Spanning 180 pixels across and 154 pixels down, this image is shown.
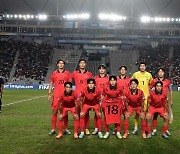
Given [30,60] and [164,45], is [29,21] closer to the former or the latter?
[30,60]

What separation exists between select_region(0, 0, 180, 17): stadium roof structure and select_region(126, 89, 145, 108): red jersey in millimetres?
38586

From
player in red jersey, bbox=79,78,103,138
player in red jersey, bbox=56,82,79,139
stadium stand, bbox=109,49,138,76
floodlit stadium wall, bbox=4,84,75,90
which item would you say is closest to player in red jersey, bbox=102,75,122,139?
player in red jersey, bbox=79,78,103,138

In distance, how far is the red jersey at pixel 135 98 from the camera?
345 inches

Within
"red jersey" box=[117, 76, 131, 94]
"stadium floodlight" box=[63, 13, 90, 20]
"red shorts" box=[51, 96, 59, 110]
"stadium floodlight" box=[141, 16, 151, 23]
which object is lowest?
"red shorts" box=[51, 96, 59, 110]

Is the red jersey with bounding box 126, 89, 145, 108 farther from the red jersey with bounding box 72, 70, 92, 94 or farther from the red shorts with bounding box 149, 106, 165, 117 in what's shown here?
the red jersey with bounding box 72, 70, 92, 94

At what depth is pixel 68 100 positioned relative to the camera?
8.73 meters

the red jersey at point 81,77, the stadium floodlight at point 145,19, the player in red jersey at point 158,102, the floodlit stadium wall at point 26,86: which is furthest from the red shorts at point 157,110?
the stadium floodlight at point 145,19

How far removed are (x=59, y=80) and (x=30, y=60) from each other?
129 ft

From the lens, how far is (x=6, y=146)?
733 cm

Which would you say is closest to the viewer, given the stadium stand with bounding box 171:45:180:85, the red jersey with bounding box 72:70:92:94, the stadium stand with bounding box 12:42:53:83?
the red jersey with bounding box 72:70:92:94

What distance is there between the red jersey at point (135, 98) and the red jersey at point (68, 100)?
147 cm

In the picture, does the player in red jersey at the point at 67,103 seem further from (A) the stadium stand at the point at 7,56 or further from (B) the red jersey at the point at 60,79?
(A) the stadium stand at the point at 7,56

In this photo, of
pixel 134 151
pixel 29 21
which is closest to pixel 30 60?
pixel 29 21

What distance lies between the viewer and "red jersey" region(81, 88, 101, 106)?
28.6ft
